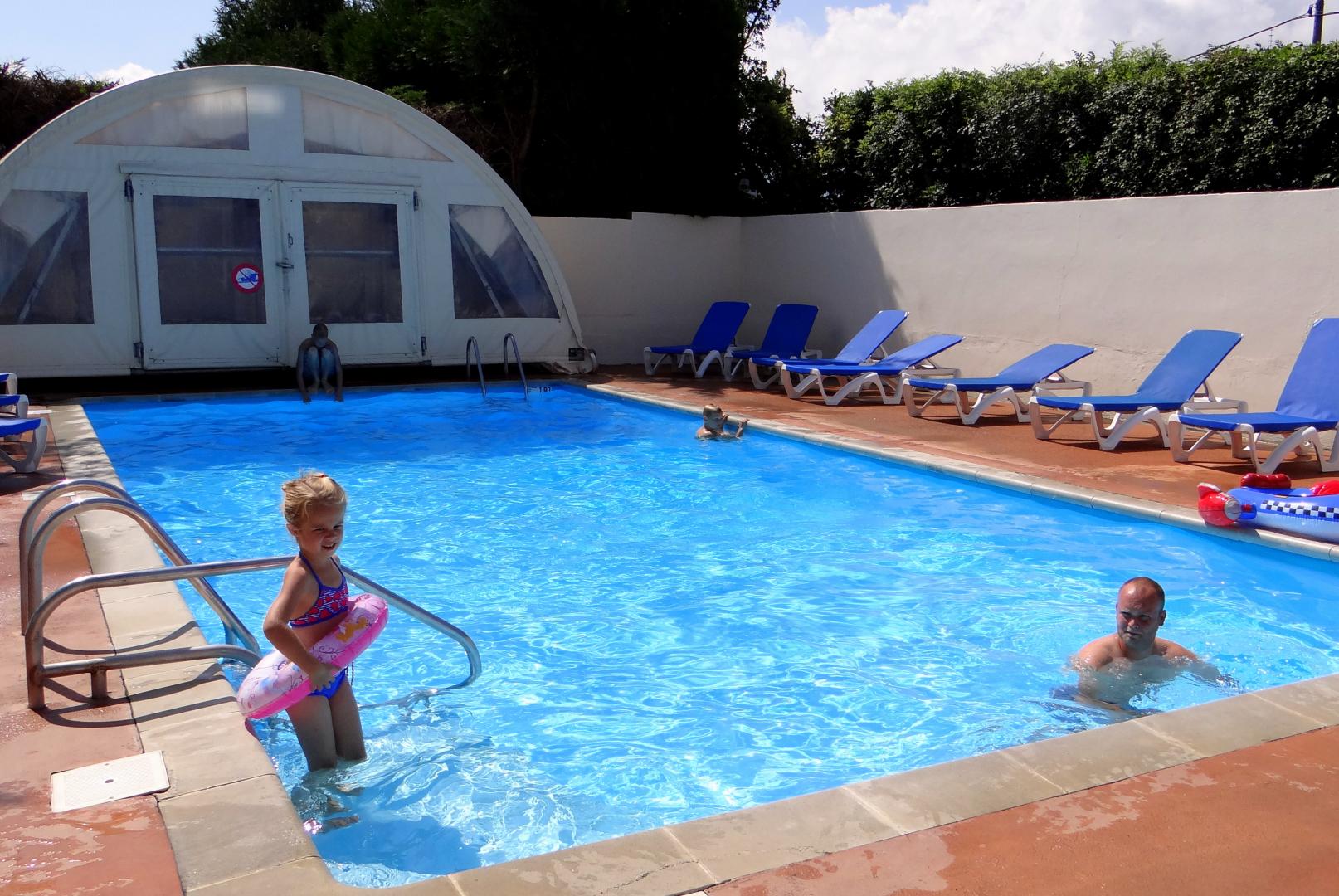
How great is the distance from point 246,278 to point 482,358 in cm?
304

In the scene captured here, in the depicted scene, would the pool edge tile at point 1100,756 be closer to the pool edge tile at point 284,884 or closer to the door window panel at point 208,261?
the pool edge tile at point 284,884

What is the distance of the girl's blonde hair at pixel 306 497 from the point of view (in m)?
3.10

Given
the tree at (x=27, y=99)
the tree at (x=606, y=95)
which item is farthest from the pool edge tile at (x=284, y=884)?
the tree at (x=27, y=99)

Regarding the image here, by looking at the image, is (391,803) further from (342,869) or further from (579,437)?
(579,437)

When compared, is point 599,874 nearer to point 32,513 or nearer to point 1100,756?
point 1100,756

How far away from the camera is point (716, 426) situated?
33.0 feet

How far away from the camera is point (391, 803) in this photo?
371 cm

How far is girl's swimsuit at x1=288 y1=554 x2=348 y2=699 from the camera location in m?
3.26

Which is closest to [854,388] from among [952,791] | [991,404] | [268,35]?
[991,404]

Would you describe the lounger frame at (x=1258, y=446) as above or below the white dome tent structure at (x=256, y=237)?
below

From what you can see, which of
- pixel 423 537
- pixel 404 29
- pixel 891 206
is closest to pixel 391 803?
pixel 423 537

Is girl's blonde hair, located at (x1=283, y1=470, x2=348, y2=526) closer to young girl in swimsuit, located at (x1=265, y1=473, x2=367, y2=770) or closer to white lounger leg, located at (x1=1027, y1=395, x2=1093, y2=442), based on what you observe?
young girl in swimsuit, located at (x1=265, y1=473, x2=367, y2=770)

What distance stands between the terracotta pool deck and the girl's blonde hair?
66 cm

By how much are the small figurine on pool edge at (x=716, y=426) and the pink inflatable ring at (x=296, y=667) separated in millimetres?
6693
